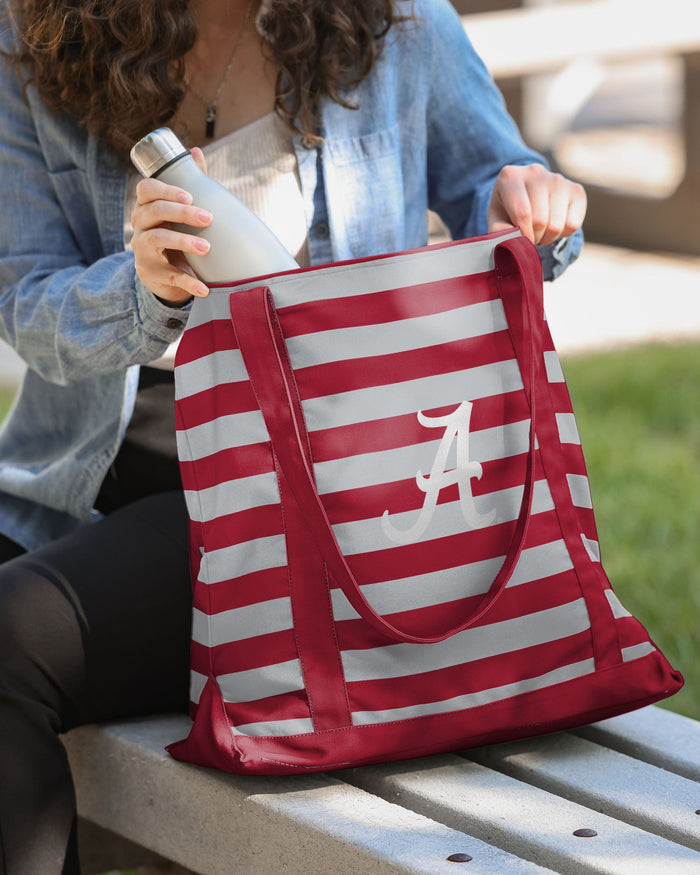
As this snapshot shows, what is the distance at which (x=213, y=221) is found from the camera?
1.33 meters

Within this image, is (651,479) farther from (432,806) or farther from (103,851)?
(432,806)

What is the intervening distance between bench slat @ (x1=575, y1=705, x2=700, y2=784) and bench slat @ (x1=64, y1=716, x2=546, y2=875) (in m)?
0.32

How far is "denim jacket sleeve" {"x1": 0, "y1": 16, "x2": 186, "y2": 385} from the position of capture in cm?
151

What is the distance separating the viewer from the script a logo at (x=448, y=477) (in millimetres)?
1304

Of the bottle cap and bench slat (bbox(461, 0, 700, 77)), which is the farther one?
bench slat (bbox(461, 0, 700, 77))

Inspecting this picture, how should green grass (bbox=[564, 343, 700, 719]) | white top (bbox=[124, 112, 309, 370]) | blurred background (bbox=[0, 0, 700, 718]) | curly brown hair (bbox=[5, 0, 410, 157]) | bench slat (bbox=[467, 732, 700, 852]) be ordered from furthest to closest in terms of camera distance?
blurred background (bbox=[0, 0, 700, 718]) → green grass (bbox=[564, 343, 700, 719]) → white top (bbox=[124, 112, 309, 370]) → curly brown hair (bbox=[5, 0, 410, 157]) → bench slat (bbox=[467, 732, 700, 852])

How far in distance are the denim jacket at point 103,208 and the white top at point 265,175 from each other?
2 cm

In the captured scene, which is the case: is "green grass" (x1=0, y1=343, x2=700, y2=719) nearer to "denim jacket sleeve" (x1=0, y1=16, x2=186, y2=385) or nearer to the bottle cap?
"denim jacket sleeve" (x1=0, y1=16, x2=186, y2=385)

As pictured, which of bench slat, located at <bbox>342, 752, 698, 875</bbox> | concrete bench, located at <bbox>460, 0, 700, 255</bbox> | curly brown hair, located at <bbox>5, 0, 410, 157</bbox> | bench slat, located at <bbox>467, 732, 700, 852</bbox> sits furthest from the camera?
concrete bench, located at <bbox>460, 0, 700, 255</bbox>

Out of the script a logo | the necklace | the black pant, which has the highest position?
the necklace

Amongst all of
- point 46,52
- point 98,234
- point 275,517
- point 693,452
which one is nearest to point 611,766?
point 275,517

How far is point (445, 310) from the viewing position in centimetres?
133

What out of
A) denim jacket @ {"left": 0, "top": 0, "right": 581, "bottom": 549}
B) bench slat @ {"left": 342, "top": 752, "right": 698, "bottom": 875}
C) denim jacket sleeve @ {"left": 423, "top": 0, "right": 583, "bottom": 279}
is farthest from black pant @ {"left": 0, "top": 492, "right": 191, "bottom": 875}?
denim jacket sleeve @ {"left": 423, "top": 0, "right": 583, "bottom": 279}

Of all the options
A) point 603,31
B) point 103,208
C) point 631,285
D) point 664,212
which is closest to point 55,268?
point 103,208
